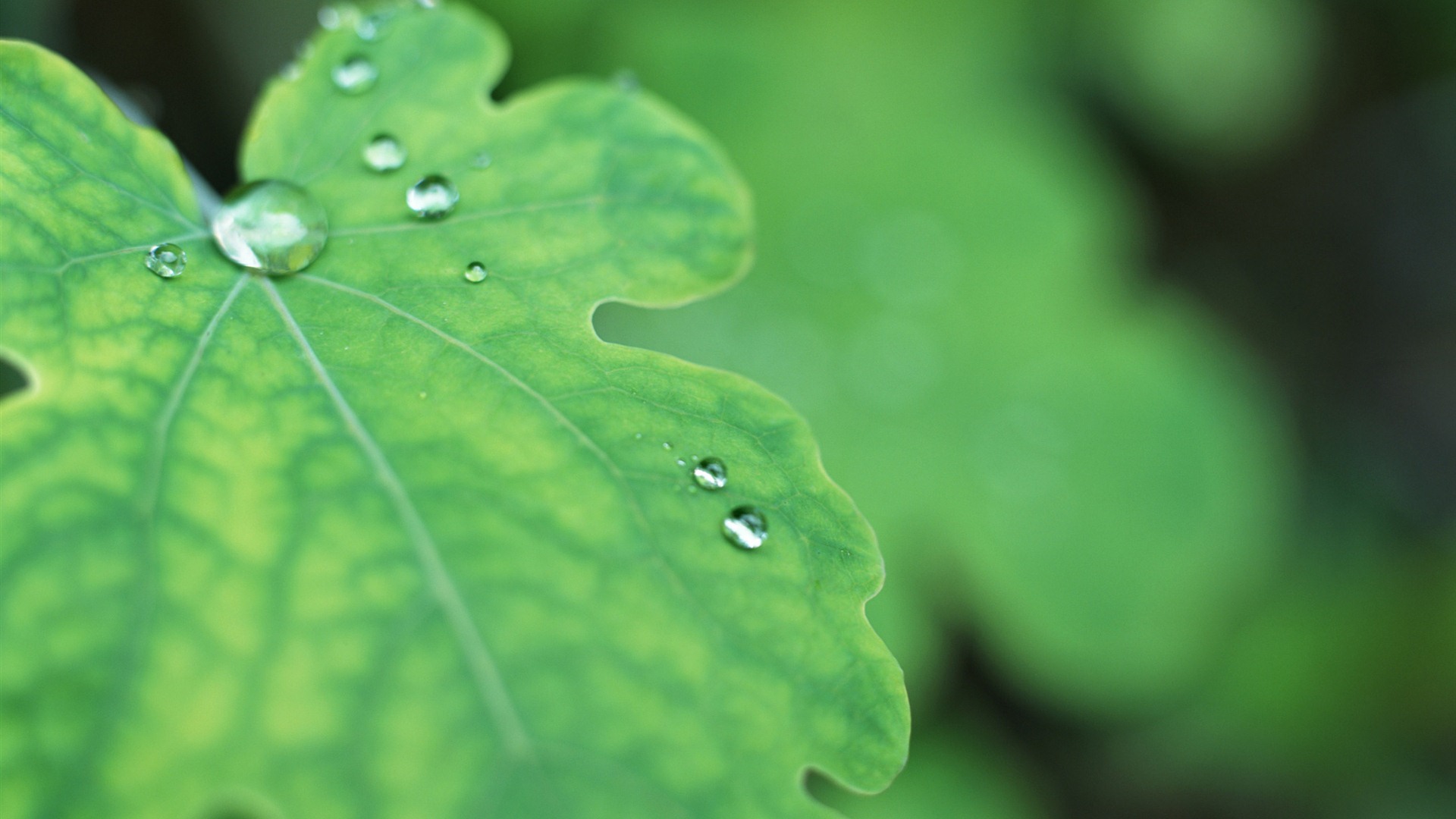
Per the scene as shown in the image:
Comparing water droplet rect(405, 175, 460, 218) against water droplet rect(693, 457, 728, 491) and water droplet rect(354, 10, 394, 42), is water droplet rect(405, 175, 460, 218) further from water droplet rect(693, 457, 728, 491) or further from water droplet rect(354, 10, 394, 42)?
water droplet rect(693, 457, 728, 491)

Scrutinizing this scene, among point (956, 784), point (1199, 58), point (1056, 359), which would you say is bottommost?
point (956, 784)

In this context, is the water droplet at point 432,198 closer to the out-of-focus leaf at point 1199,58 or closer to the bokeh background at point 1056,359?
the bokeh background at point 1056,359

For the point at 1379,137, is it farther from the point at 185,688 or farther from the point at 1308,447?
the point at 185,688

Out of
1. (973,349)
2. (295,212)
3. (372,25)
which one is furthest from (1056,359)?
(295,212)

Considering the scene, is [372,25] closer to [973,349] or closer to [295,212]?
[295,212]

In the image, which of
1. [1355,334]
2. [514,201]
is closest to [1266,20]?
[1355,334]

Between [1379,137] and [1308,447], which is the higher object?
[1379,137]
